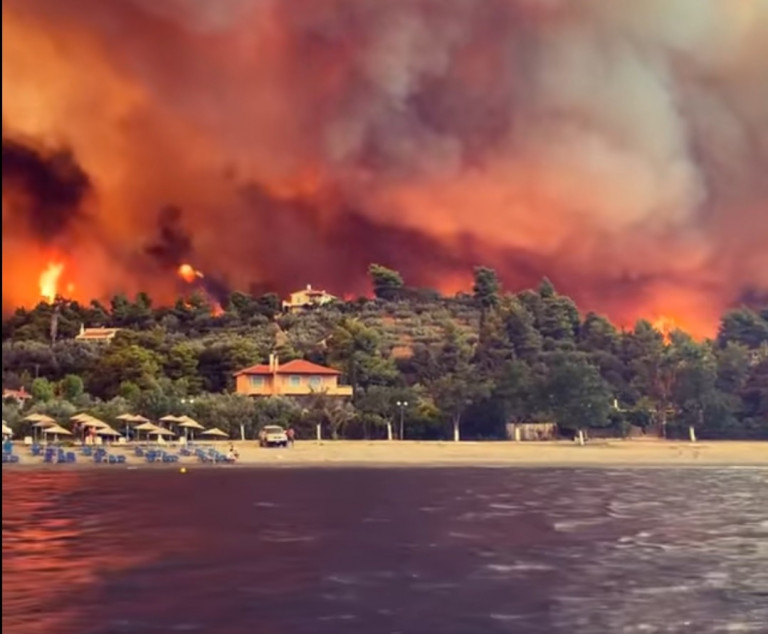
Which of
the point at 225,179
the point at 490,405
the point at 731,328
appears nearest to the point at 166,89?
the point at 225,179

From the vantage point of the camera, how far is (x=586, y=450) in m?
26.7

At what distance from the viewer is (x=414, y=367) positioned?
31953mm

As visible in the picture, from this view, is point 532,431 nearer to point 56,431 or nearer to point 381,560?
point 56,431

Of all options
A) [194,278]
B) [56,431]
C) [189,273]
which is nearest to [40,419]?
Answer: [56,431]

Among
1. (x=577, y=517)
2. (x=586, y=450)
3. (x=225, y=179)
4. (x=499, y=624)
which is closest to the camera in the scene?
(x=499, y=624)

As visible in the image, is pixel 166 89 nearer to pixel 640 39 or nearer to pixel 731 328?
pixel 640 39

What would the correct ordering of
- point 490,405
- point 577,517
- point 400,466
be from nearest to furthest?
point 577,517 < point 400,466 < point 490,405

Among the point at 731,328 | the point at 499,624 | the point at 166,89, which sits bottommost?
the point at 499,624

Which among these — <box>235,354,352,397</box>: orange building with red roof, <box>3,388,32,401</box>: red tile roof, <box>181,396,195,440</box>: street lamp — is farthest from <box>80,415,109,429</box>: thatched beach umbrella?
<box>235,354,352,397</box>: orange building with red roof

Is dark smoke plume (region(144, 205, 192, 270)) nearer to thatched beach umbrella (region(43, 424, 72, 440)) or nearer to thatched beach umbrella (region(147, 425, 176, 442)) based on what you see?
thatched beach umbrella (region(147, 425, 176, 442))

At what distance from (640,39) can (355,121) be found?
9.27 m

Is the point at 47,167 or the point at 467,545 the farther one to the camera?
the point at 467,545

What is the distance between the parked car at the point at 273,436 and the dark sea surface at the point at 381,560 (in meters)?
9.42

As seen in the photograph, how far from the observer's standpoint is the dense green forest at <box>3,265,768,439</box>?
2759cm
